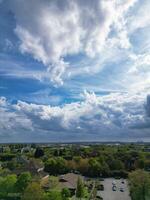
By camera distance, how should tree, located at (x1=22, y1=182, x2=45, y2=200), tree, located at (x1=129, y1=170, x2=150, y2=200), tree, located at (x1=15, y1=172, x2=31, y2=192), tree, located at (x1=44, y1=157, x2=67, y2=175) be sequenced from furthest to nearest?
tree, located at (x1=44, y1=157, x2=67, y2=175) → tree, located at (x1=15, y1=172, x2=31, y2=192) → tree, located at (x1=129, y1=170, x2=150, y2=200) → tree, located at (x1=22, y1=182, x2=45, y2=200)

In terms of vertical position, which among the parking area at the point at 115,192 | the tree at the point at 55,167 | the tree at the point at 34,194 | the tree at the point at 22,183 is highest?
the tree at the point at 55,167

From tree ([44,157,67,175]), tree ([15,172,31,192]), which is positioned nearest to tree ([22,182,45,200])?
tree ([15,172,31,192])

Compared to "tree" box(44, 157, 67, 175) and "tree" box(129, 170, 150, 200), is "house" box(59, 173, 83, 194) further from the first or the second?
"tree" box(44, 157, 67, 175)

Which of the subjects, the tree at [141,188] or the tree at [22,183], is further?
the tree at [22,183]

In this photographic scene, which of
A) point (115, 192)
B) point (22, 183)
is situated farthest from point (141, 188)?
point (115, 192)

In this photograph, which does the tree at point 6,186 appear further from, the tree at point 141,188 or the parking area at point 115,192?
the tree at point 141,188

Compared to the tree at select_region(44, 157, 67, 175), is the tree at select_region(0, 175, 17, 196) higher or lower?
lower

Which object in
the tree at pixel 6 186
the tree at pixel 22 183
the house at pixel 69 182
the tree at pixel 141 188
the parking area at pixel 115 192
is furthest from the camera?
Result: the house at pixel 69 182

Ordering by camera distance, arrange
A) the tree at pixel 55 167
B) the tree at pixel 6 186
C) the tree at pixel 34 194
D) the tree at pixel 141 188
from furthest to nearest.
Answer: the tree at pixel 55 167 < the tree at pixel 6 186 < the tree at pixel 141 188 < the tree at pixel 34 194

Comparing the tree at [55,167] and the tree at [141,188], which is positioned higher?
the tree at [55,167]

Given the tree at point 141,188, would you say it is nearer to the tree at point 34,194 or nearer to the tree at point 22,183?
the tree at point 34,194

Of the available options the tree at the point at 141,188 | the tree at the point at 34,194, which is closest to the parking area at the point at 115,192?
the tree at the point at 141,188

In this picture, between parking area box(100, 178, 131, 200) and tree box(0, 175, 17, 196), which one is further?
parking area box(100, 178, 131, 200)
